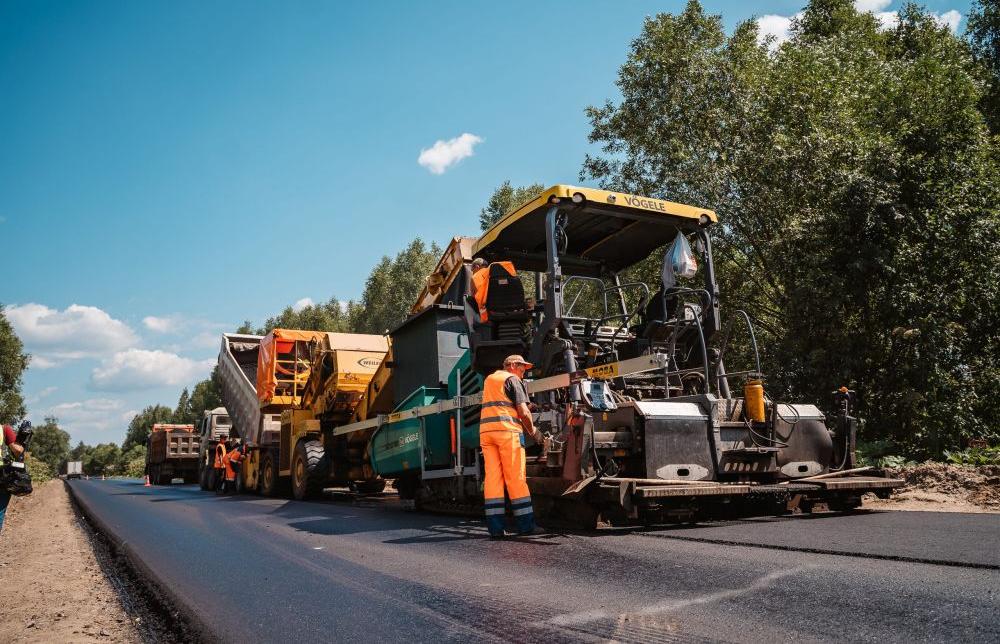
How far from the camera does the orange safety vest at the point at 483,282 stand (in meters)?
6.77

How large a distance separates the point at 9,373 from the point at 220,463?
45.3 m

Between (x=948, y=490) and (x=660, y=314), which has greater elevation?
(x=660, y=314)

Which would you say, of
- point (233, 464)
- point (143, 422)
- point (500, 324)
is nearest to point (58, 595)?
point (500, 324)

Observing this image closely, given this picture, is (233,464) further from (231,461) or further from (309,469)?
(309,469)

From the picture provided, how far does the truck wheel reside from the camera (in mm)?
11625

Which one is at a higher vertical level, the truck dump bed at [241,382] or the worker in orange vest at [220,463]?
the truck dump bed at [241,382]

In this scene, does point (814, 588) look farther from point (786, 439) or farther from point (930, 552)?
point (786, 439)

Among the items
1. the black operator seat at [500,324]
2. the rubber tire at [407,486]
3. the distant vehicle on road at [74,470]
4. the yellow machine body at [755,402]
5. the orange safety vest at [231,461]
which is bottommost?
the distant vehicle on road at [74,470]

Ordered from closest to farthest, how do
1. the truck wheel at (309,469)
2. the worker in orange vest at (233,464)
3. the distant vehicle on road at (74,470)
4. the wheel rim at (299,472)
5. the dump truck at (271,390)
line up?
the truck wheel at (309,469), the wheel rim at (299,472), the dump truck at (271,390), the worker in orange vest at (233,464), the distant vehicle on road at (74,470)

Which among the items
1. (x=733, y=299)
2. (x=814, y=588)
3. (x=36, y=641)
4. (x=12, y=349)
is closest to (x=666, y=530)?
(x=814, y=588)

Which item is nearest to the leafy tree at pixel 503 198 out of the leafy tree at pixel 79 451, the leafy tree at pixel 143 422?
the leafy tree at pixel 143 422

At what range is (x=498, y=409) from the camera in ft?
19.4

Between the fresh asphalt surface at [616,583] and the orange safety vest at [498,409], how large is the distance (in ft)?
2.85

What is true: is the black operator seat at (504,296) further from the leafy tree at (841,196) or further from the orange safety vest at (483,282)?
the leafy tree at (841,196)
